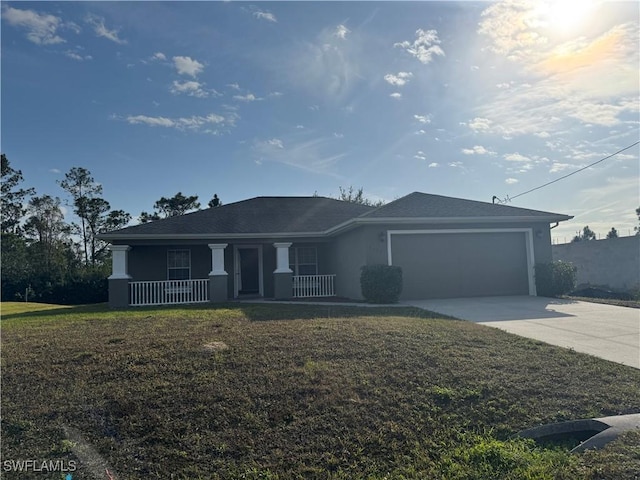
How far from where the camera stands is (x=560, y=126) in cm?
1462

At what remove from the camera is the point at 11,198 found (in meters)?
31.0

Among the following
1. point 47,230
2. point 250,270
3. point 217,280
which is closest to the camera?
point 217,280

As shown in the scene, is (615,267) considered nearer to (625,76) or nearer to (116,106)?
(625,76)

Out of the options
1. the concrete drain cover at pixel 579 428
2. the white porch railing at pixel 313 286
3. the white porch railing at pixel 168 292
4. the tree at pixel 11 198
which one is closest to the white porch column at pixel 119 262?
the white porch railing at pixel 168 292

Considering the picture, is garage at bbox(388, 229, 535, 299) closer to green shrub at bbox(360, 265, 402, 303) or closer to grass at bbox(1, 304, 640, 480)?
green shrub at bbox(360, 265, 402, 303)

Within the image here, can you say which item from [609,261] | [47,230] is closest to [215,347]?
[609,261]

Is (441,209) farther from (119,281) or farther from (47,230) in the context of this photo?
(47,230)

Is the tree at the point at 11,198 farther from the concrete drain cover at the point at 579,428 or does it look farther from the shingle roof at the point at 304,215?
the concrete drain cover at the point at 579,428

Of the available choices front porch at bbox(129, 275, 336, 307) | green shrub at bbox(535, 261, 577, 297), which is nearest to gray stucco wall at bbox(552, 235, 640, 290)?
green shrub at bbox(535, 261, 577, 297)

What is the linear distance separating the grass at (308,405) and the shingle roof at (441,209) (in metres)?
6.94

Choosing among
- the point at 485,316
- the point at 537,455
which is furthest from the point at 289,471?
the point at 485,316

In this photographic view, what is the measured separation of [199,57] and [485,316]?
412 inches

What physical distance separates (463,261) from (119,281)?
1176 cm

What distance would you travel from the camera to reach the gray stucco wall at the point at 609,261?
707 inches
